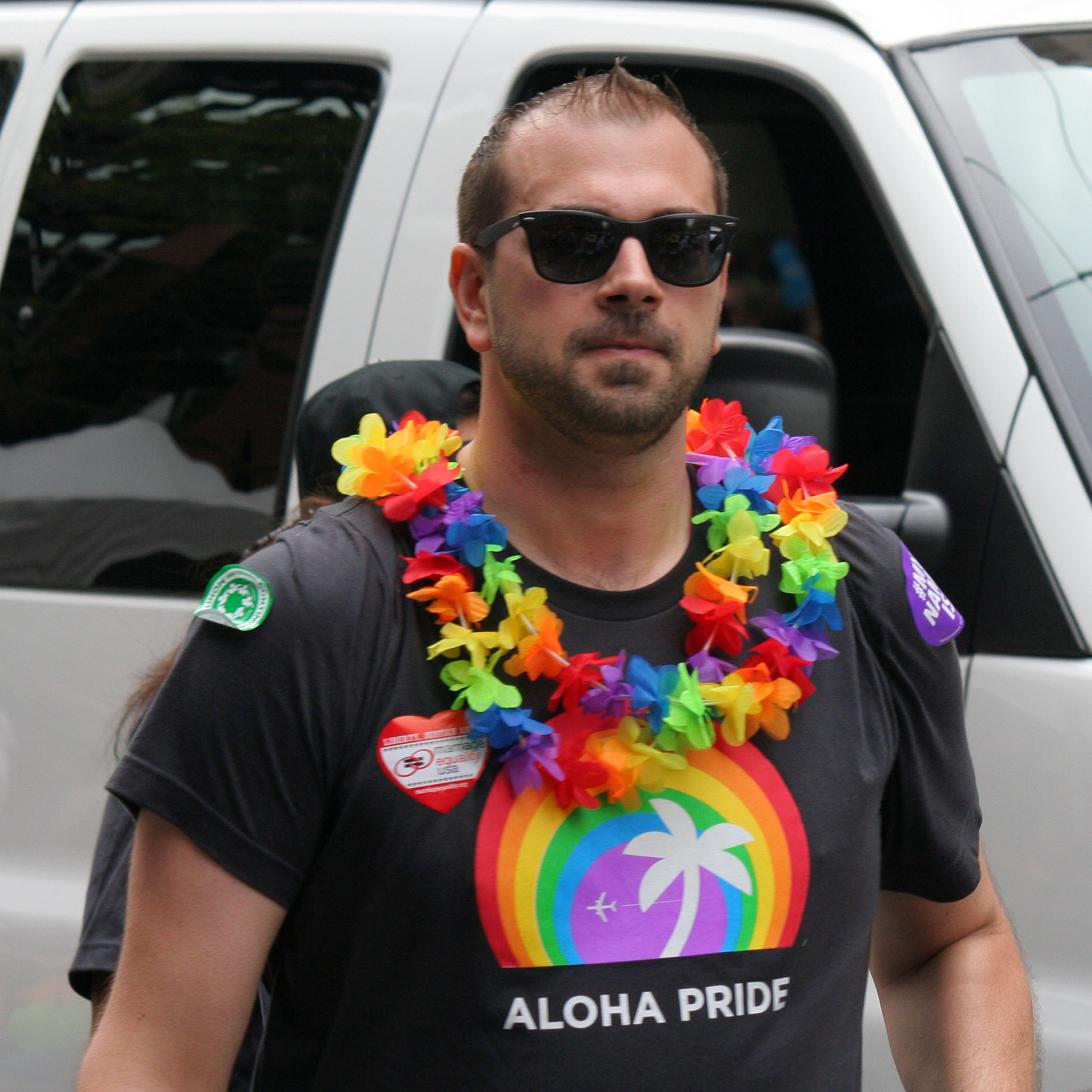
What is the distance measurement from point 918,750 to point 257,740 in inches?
29.4

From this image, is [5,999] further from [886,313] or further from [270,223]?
[886,313]

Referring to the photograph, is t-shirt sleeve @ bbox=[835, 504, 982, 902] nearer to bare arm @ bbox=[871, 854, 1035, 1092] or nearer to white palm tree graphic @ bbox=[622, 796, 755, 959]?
bare arm @ bbox=[871, 854, 1035, 1092]

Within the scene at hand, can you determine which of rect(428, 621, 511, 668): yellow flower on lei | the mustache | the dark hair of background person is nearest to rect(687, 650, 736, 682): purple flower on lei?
rect(428, 621, 511, 668): yellow flower on lei

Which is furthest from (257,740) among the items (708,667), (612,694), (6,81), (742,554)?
(6,81)

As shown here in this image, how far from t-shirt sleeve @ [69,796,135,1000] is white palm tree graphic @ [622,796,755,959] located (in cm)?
68

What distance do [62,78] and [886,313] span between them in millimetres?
1670

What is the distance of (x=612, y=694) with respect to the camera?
159 cm

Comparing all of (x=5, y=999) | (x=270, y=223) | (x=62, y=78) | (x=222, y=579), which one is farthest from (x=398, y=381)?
(x=5, y=999)

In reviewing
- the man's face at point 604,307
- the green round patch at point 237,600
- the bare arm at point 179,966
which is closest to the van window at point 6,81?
the man's face at point 604,307

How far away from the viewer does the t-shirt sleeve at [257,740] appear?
4.72ft

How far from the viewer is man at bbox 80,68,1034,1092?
1.46m

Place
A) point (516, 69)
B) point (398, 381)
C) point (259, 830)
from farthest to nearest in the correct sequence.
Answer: point (516, 69) < point (398, 381) < point (259, 830)

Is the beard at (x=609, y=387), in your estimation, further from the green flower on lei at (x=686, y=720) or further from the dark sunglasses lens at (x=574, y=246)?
the green flower on lei at (x=686, y=720)

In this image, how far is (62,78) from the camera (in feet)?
8.93
